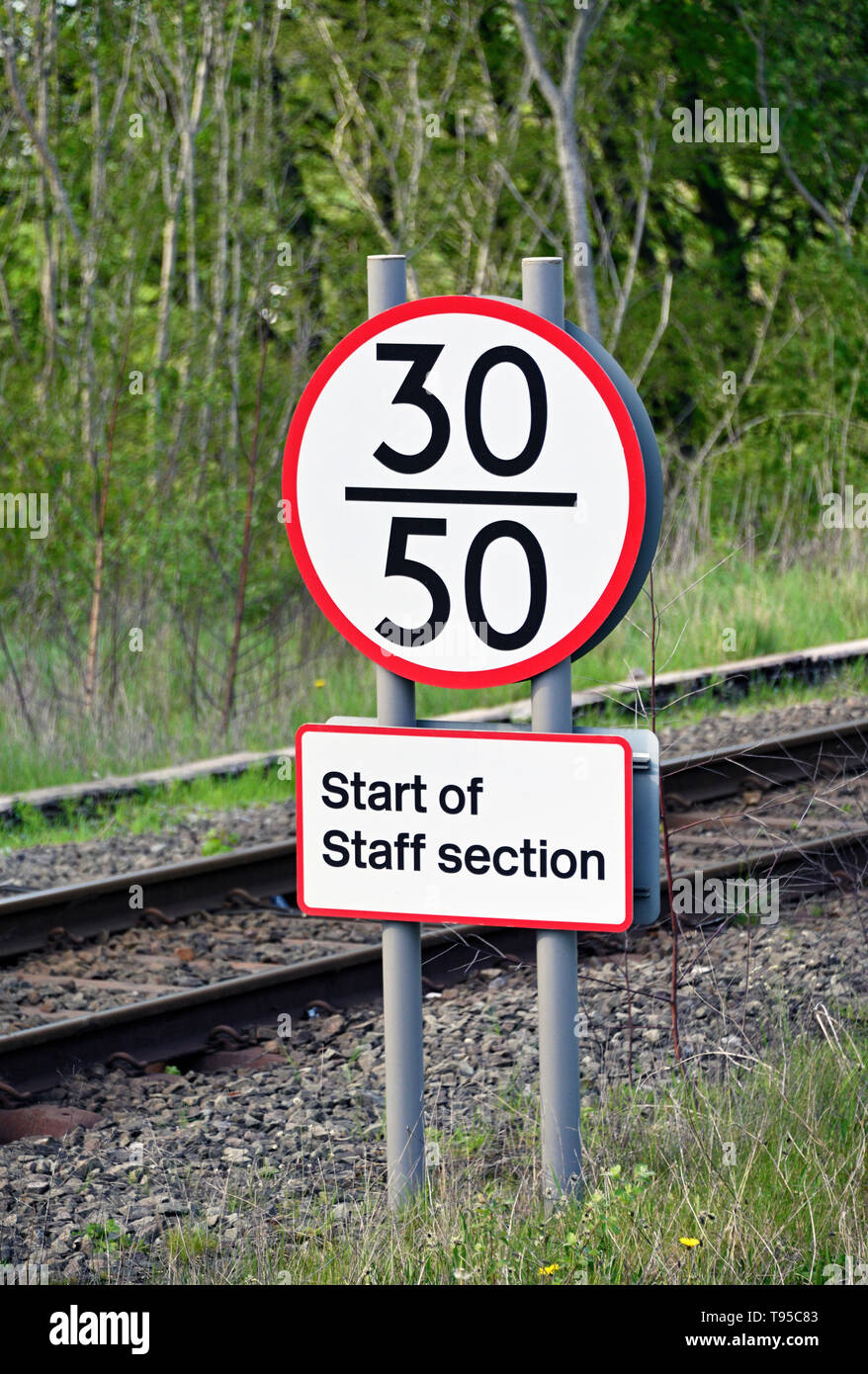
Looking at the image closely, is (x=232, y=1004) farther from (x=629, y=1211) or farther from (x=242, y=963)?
(x=629, y=1211)

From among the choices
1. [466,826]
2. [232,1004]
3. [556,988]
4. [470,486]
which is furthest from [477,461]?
[232,1004]

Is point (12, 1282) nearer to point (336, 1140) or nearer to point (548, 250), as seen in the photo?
point (336, 1140)

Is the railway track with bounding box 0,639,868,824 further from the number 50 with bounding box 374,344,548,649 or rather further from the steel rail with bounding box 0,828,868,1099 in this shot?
the number 50 with bounding box 374,344,548,649

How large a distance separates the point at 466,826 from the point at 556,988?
0.36 metres

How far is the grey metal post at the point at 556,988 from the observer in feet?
10.1

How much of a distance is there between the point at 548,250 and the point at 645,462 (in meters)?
16.8

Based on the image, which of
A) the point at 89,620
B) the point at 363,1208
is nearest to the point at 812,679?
the point at 89,620

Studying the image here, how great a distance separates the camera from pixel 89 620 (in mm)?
9891

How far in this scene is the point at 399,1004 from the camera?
328 cm

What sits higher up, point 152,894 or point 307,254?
point 307,254

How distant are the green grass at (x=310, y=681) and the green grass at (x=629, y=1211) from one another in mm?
4476

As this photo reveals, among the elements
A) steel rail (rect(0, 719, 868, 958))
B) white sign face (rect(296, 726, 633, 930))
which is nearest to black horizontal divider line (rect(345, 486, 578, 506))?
white sign face (rect(296, 726, 633, 930))

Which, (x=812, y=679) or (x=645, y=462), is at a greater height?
(x=645, y=462)

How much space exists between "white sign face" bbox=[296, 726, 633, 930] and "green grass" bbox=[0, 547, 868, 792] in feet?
16.5
